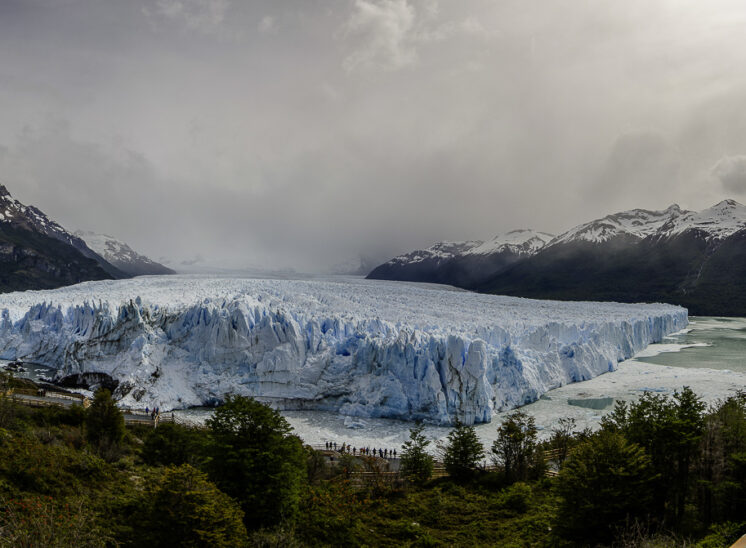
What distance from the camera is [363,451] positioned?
20594mm

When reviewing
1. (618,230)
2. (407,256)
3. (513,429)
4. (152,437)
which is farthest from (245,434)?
(407,256)

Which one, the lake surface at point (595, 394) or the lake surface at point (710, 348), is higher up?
the lake surface at point (710, 348)

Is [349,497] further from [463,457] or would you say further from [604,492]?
[463,457]

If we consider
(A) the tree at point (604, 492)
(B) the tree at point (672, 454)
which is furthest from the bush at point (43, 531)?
(B) the tree at point (672, 454)

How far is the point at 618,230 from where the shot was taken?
454 ft

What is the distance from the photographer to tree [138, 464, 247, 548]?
7.10 m

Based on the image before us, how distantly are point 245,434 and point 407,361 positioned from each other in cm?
1655

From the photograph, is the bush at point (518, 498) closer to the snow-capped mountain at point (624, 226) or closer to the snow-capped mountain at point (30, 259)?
the snow-capped mountain at point (30, 259)

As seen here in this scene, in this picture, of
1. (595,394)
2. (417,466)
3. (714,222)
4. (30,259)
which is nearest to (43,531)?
(417,466)

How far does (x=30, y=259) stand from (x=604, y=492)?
118746mm

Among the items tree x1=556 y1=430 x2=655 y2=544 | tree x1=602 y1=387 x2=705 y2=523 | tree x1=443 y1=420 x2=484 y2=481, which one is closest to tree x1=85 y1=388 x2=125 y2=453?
tree x1=443 y1=420 x2=484 y2=481

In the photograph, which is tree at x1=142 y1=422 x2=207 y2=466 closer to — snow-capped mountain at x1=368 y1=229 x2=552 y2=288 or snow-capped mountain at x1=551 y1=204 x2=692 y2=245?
snow-capped mountain at x1=368 y1=229 x2=552 y2=288

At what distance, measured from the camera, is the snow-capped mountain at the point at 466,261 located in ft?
516

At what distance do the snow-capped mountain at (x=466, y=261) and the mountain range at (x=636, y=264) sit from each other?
0.47m
